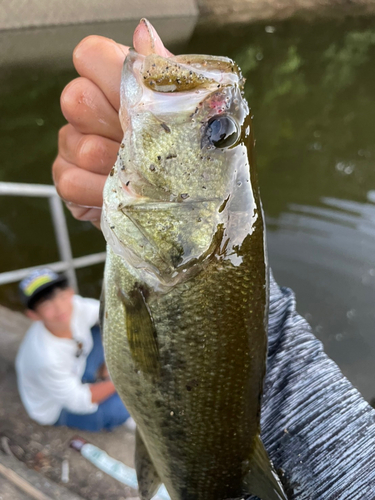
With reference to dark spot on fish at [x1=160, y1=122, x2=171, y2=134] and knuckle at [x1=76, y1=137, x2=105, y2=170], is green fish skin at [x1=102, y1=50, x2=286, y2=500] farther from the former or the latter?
knuckle at [x1=76, y1=137, x2=105, y2=170]

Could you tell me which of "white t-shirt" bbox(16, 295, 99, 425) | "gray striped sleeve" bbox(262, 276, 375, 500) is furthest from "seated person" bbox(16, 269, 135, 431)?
"gray striped sleeve" bbox(262, 276, 375, 500)

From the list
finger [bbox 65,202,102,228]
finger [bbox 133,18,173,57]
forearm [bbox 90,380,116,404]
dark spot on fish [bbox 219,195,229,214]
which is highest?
finger [bbox 133,18,173,57]

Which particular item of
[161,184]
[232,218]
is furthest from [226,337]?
[161,184]

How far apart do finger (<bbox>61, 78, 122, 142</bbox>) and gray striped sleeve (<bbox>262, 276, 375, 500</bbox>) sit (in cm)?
107

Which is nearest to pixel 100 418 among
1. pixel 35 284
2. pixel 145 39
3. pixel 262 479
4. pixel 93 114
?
pixel 35 284

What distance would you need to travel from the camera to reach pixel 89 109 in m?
1.12

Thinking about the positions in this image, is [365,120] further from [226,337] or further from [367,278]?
[226,337]

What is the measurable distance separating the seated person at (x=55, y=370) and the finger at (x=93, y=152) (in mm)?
1610

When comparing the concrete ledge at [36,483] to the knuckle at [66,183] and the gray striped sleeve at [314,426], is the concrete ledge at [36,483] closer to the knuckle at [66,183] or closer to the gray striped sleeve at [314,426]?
the gray striped sleeve at [314,426]

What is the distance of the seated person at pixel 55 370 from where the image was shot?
2521 millimetres

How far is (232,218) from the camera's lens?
1.07 metres

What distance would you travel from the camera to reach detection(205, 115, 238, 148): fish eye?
3.30 ft

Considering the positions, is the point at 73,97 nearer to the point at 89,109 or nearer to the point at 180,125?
the point at 89,109

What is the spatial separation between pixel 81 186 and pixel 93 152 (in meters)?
0.13
